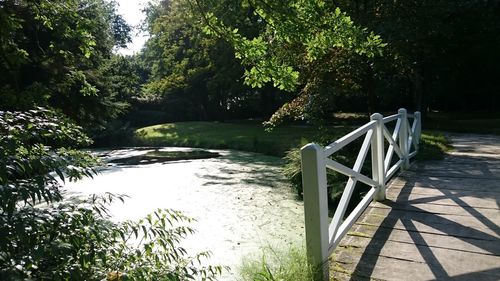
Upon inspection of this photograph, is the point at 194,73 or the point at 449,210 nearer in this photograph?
the point at 449,210

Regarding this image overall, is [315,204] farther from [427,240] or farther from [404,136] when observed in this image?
[404,136]

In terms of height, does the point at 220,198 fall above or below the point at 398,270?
below

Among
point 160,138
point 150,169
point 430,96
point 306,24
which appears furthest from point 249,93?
point 306,24

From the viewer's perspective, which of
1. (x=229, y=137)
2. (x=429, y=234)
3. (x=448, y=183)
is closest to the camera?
(x=429, y=234)

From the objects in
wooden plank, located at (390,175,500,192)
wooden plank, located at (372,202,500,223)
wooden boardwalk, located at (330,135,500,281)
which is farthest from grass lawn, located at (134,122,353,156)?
wooden plank, located at (372,202,500,223)

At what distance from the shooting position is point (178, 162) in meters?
13.4

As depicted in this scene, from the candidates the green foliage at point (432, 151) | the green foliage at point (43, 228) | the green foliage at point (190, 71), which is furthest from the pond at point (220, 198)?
the green foliage at point (190, 71)

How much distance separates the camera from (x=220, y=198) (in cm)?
809

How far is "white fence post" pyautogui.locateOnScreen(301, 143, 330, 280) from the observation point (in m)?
2.67

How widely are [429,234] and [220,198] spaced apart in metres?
5.14

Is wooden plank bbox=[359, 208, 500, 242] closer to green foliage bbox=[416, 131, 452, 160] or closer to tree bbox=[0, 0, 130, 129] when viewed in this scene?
green foliage bbox=[416, 131, 452, 160]

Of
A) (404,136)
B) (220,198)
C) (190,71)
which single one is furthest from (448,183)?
(190,71)

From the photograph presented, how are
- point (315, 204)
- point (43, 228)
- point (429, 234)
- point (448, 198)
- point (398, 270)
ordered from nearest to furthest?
point (43, 228), point (315, 204), point (398, 270), point (429, 234), point (448, 198)

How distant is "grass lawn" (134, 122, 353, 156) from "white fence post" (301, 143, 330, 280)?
9.98 m
